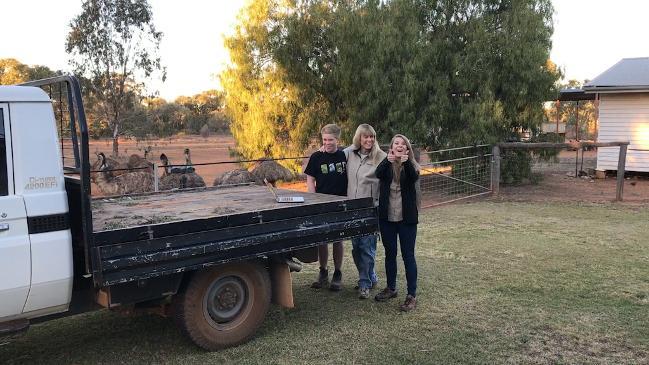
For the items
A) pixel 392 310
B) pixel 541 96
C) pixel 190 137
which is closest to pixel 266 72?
pixel 541 96

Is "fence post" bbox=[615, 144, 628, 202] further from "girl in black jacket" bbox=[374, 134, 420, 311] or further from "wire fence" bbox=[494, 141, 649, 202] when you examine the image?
"girl in black jacket" bbox=[374, 134, 420, 311]

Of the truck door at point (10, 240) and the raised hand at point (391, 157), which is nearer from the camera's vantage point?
the truck door at point (10, 240)

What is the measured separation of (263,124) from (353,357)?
1538 cm

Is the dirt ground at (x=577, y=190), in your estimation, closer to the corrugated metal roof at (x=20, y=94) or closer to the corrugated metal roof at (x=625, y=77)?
the corrugated metal roof at (x=625, y=77)

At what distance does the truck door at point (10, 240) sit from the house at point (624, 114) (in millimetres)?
17966

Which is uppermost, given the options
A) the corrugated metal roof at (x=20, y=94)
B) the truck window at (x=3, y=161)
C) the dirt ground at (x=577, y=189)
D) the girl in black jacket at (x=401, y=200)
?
the corrugated metal roof at (x=20, y=94)

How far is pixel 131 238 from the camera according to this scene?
12.6ft

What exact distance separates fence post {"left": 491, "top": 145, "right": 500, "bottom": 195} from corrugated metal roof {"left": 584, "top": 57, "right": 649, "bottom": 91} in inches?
253

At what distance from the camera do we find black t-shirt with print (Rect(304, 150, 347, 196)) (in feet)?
19.7

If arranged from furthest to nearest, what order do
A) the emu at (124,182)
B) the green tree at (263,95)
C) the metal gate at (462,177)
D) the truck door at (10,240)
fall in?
1. the green tree at (263,95)
2. the emu at (124,182)
3. the metal gate at (462,177)
4. the truck door at (10,240)

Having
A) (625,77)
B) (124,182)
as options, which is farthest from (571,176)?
(124,182)

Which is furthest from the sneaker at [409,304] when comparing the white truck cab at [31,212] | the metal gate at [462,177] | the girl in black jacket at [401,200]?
the metal gate at [462,177]

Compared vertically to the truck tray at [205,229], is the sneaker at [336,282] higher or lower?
lower

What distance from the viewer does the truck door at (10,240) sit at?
3.54 meters
